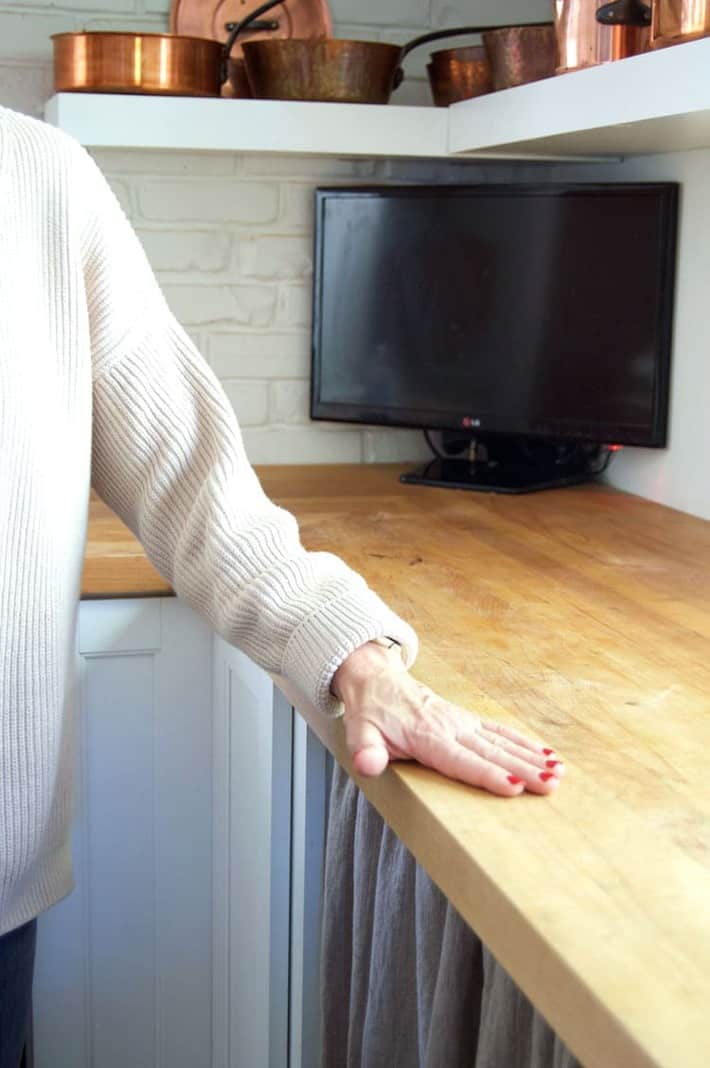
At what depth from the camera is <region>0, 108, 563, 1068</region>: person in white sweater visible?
121 centimetres

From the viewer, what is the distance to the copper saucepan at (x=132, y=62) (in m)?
2.07

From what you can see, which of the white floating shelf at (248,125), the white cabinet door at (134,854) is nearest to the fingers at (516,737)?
the white cabinet door at (134,854)

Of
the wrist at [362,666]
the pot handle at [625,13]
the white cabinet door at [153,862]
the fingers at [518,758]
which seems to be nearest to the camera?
the fingers at [518,758]

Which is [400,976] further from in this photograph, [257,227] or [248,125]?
[257,227]

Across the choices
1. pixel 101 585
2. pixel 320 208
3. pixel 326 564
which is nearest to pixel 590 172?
pixel 320 208

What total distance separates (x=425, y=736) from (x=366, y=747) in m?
0.04

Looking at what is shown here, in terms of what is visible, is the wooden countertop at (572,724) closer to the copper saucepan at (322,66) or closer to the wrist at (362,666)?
the wrist at (362,666)

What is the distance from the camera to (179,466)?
127 centimetres

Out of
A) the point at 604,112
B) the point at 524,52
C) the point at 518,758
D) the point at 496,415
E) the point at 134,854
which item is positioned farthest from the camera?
the point at 496,415

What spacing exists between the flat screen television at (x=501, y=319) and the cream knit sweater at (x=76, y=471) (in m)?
0.94

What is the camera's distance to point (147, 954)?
75.1 inches

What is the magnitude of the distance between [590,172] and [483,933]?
1.68 meters

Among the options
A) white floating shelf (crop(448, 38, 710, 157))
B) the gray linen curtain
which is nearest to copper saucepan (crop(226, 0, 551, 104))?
white floating shelf (crop(448, 38, 710, 157))

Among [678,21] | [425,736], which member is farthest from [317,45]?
[425,736]
